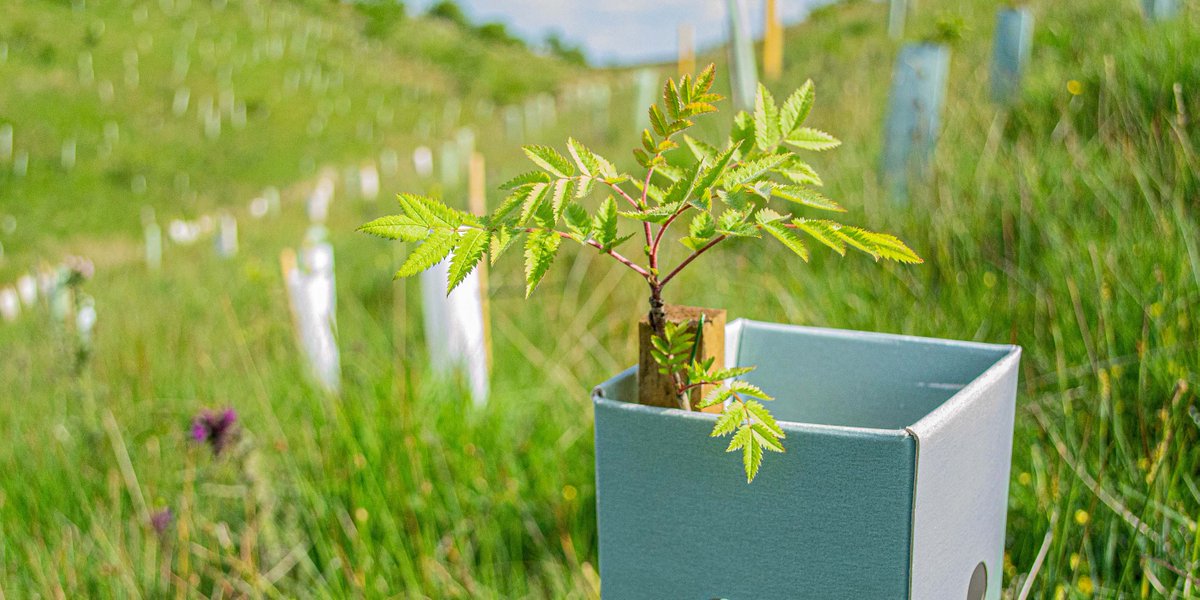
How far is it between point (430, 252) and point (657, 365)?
33cm

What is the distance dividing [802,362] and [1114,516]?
807 millimetres

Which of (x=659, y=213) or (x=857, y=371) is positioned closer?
(x=659, y=213)

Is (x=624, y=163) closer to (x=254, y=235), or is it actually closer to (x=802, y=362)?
(x=254, y=235)

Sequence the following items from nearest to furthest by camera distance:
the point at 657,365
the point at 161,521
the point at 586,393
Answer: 1. the point at 657,365
2. the point at 161,521
3. the point at 586,393

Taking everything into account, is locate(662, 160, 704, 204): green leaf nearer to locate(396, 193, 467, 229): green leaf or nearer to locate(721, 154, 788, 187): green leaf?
locate(721, 154, 788, 187): green leaf

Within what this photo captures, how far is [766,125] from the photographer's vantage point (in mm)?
1054

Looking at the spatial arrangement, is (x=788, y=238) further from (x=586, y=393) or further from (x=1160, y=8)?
(x=1160, y=8)

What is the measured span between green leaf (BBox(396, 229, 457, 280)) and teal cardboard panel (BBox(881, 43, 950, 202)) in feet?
9.28

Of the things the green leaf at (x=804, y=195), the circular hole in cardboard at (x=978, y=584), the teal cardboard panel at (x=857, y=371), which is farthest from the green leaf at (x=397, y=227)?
the circular hole in cardboard at (x=978, y=584)

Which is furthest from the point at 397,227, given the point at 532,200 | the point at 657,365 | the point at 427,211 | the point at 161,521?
the point at 161,521

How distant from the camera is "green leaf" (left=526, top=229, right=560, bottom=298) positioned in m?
0.89

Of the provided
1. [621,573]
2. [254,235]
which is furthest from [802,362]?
[254,235]

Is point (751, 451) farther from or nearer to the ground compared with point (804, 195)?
nearer to the ground

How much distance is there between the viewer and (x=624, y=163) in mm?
7031
